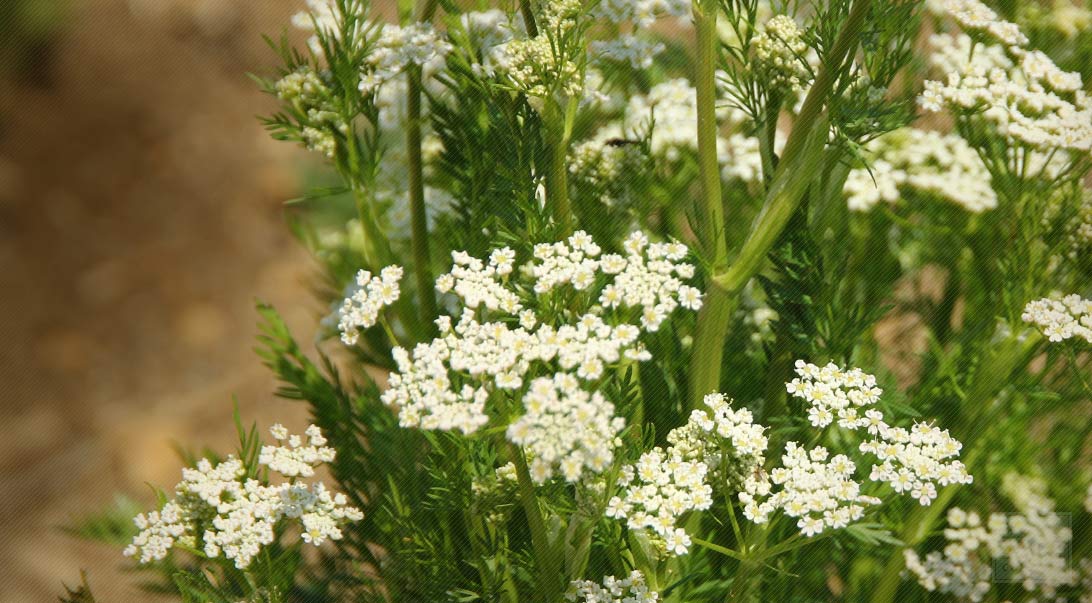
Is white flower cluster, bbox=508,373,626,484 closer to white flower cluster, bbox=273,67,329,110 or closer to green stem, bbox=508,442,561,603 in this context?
green stem, bbox=508,442,561,603

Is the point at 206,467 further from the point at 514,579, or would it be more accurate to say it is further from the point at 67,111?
the point at 67,111

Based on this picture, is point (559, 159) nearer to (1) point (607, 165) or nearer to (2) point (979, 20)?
(1) point (607, 165)

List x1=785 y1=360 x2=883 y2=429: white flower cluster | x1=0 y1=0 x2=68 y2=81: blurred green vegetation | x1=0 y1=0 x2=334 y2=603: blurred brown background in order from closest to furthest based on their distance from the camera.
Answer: x1=785 y1=360 x2=883 y2=429: white flower cluster < x1=0 y1=0 x2=334 y2=603: blurred brown background < x1=0 y1=0 x2=68 y2=81: blurred green vegetation

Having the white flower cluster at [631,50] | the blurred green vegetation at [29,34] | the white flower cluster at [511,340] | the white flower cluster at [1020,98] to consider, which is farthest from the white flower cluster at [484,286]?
the blurred green vegetation at [29,34]

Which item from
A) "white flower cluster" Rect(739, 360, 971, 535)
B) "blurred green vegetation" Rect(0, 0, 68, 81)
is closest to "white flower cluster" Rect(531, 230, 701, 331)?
"white flower cluster" Rect(739, 360, 971, 535)

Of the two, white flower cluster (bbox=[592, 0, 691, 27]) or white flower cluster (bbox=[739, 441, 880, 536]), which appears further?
white flower cluster (bbox=[592, 0, 691, 27])

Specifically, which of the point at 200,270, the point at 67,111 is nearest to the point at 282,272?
the point at 200,270
